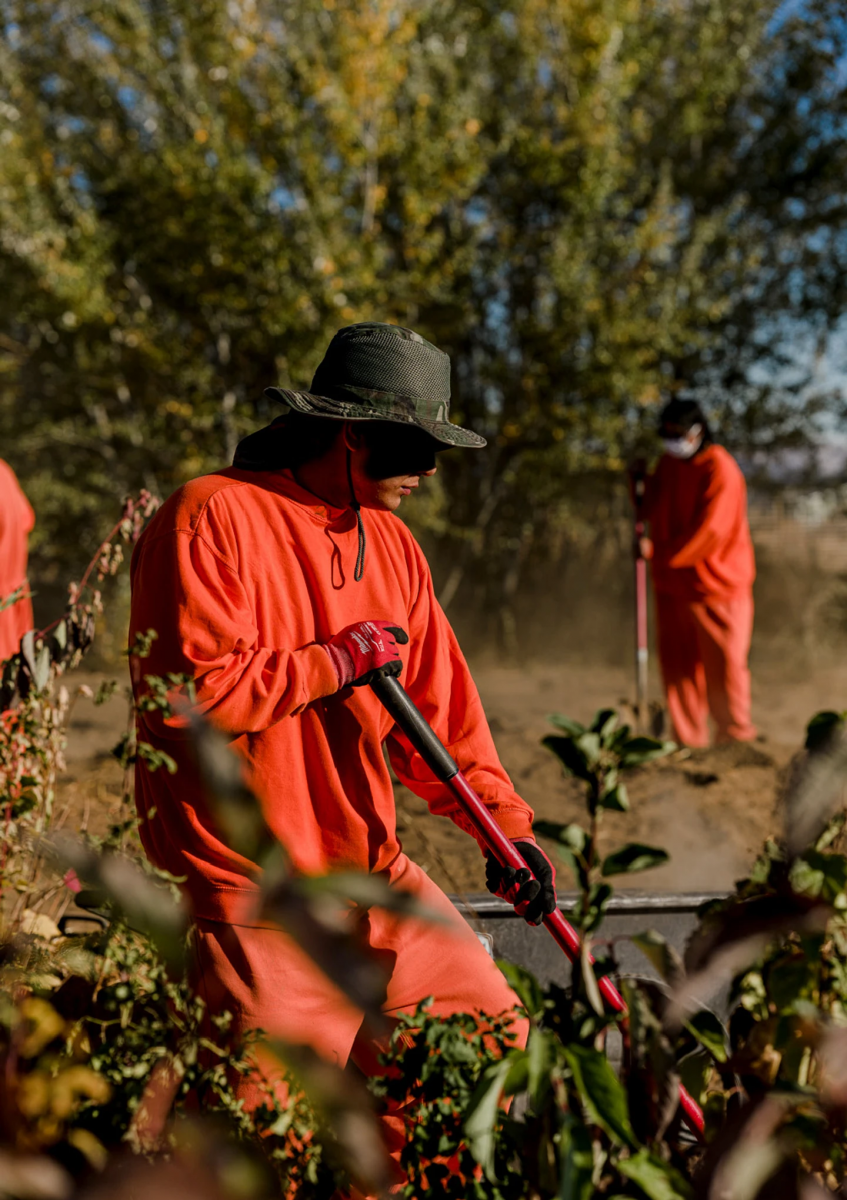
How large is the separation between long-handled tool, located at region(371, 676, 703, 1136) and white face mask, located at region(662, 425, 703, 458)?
525cm

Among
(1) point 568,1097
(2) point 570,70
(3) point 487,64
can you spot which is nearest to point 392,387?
(1) point 568,1097

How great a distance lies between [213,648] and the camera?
1.83 metres

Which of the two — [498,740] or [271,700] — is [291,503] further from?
[498,740]

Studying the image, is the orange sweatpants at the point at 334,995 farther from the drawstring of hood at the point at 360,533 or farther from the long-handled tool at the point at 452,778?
the drawstring of hood at the point at 360,533

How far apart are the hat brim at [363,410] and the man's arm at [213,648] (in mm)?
322

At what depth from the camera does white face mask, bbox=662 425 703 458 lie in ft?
22.7

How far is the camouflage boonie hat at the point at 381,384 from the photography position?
200 centimetres

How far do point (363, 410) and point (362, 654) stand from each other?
461mm

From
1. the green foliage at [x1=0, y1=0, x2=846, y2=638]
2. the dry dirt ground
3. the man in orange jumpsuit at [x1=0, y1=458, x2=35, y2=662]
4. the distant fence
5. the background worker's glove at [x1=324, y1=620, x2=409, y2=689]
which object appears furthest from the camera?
the distant fence

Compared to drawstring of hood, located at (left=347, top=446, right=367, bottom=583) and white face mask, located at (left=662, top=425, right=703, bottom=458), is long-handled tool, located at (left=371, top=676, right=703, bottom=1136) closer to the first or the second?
drawstring of hood, located at (left=347, top=446, right=367, bottom=583)

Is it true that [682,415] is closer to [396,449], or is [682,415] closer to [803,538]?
[396,449]

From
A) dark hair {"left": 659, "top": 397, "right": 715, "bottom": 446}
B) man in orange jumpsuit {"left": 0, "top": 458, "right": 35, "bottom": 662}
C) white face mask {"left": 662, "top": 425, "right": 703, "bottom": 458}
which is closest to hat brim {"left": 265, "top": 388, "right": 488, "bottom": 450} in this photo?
man in orange jumpsuit {"left": 0, "top": 458, "right": 35, "bottom": 662}

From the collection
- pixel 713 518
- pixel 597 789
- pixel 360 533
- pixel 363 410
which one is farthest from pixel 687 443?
pixel 597 789

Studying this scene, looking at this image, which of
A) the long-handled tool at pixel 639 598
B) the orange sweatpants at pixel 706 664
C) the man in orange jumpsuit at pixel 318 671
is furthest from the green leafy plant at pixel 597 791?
the long-handled tool at pixel 639 598
